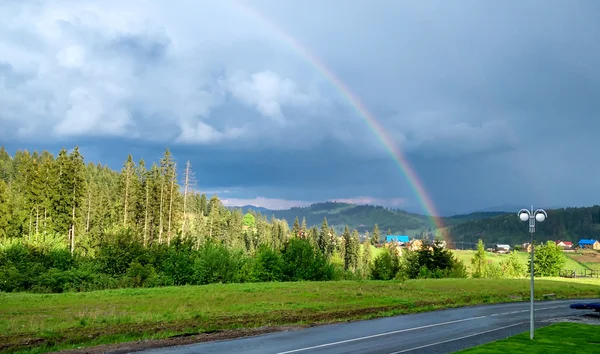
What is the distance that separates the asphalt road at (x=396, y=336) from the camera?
18875mm

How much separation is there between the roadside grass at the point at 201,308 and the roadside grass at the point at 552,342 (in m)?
9.44

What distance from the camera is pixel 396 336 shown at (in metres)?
22.4

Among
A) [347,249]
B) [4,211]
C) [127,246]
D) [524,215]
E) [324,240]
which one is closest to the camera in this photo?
[524,215]

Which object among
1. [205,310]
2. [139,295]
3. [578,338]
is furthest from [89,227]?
[578,338]

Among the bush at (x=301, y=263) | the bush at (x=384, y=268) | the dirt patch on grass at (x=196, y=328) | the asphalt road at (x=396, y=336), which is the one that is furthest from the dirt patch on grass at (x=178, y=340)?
the bush at (x=384, y=268)

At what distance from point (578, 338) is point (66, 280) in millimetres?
43577

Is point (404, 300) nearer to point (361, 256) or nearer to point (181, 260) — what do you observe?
point (181, 260)

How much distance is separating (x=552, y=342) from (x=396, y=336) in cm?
644

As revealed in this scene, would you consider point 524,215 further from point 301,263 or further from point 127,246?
point 127,246

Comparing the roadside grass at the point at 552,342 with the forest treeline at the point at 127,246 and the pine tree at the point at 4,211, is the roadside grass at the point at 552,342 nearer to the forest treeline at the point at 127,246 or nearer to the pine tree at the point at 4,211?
the forest treeline at the point at 127,246

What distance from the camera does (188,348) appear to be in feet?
61.2

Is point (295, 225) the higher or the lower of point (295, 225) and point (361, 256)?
the higher

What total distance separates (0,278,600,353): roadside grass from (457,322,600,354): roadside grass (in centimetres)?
944

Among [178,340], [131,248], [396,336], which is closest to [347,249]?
[131,248]
